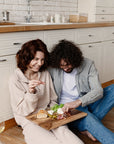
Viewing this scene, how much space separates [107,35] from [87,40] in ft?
1.66

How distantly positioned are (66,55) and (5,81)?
614 millimetres

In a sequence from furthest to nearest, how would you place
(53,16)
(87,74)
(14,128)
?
(53,16), (14,128), (87,74)

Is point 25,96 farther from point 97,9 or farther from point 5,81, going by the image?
point 97,9

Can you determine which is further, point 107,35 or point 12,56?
point 107,35

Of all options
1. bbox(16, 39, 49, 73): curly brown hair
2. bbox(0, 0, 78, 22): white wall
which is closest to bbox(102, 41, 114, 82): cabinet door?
bbox(0, 0, 78, 22): white wall

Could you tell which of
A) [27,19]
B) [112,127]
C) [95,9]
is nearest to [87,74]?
[112,127]

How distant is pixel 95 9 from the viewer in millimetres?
3682

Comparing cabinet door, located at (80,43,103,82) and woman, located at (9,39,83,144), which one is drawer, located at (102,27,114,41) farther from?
woman, located at (9,39,83,144)

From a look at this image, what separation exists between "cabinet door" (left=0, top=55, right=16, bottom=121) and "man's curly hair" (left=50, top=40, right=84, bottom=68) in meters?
0.39

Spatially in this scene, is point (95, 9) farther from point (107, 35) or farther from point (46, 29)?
point (46, 29)

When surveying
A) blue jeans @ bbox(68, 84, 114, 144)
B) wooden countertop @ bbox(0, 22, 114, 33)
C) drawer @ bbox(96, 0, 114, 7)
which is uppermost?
drawer @ bbox(96, 0, 114, 7)

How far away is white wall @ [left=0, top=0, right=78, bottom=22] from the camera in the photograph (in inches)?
118

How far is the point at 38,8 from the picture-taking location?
3330 millimetres

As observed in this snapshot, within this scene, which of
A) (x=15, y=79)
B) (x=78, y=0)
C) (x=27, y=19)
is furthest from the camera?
(x=78, y=0)
